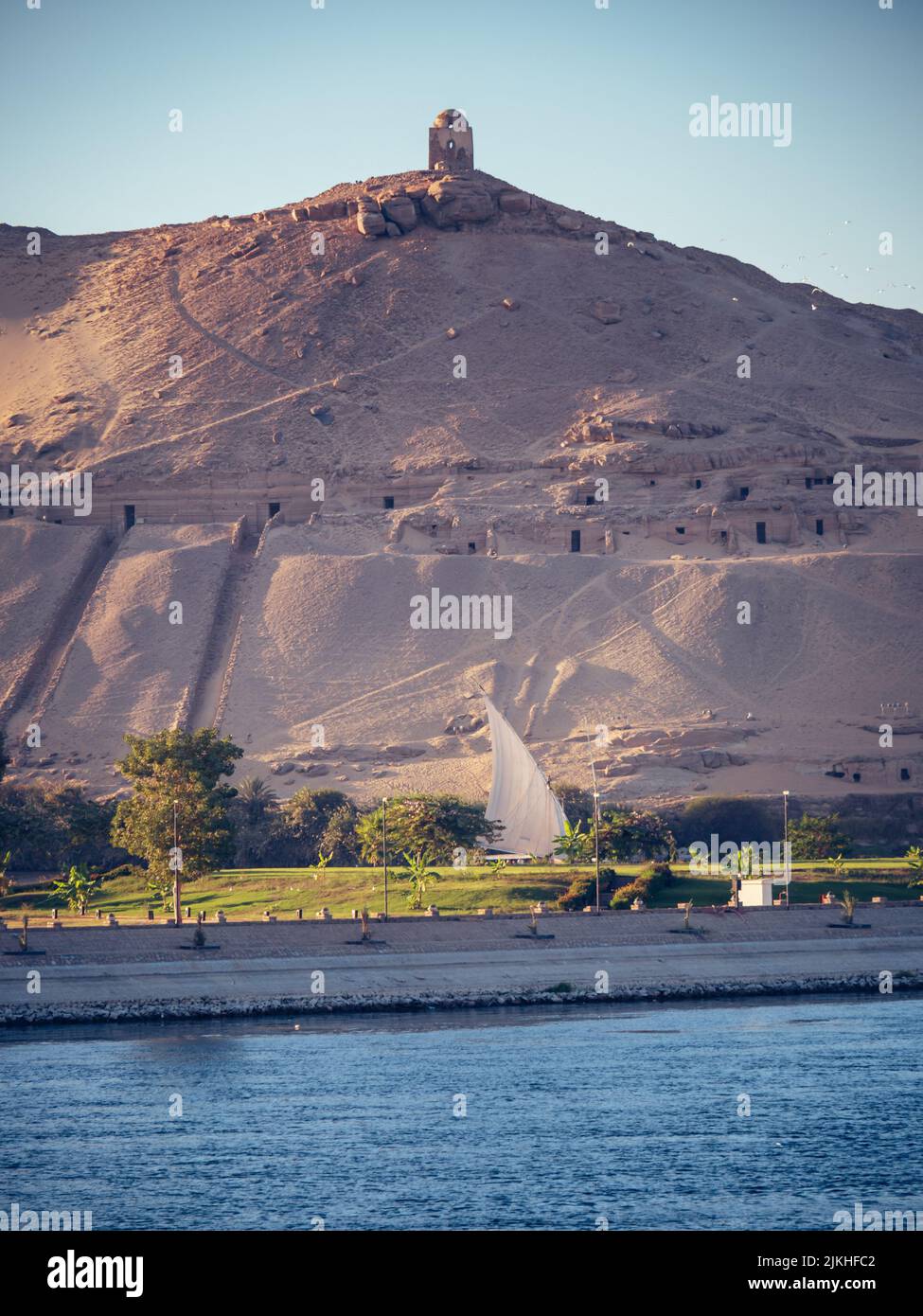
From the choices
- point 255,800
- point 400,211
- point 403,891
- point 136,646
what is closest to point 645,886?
point 403,891

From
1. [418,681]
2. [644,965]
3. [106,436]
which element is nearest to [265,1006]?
[644,965]

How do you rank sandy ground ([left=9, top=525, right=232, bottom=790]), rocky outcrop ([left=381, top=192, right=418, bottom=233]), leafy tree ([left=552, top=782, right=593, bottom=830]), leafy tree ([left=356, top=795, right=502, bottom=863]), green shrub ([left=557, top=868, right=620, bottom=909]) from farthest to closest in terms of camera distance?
rocky outcrop ([left=381, top=192, right=418, bottom=233]) → sandy ground ([left=9, top=525, right=232, bottom=790]) → leafy tree ([left=552, top=782, right=593, bottom=830]) → leafy tree ([left=356, top=795, right=502, bottom=863]) → green shrub ([left=557, top=868, right=620, bottom=909])

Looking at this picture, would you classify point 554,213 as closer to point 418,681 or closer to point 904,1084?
point 418,681

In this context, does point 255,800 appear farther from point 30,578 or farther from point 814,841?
point 30,578

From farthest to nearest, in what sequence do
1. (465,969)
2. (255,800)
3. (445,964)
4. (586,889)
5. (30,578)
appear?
1. (30,578)
2. (255,800)
3. (586,889)
4. (445,964)
5. (465,969)

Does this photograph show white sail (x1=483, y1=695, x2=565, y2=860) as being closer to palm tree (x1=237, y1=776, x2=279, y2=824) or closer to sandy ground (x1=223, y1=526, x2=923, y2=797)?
sandy ground (x1=223, y1=526, x2=923, y2=797)

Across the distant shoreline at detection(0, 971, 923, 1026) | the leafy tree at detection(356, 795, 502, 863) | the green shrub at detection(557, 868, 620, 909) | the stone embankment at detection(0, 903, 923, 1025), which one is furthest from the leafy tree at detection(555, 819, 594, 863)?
the distant shoreline at detection(0, 971, 923, 1026)

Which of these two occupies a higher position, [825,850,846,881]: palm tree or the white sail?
the white sail

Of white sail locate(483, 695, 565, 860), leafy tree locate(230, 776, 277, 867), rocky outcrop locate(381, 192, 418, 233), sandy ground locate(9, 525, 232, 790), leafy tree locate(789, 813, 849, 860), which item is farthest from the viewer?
rocky outcrop locate(381, 192, 418, 233)
